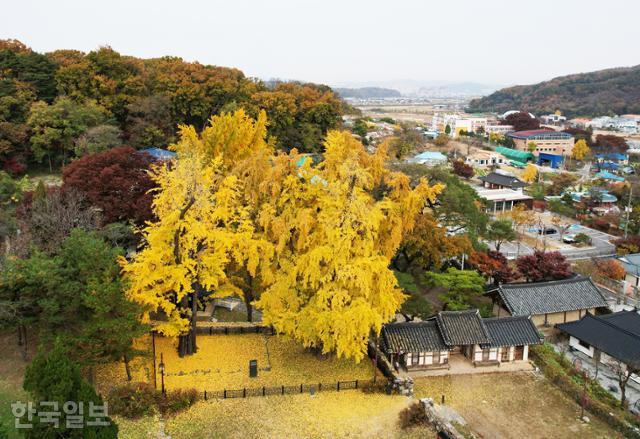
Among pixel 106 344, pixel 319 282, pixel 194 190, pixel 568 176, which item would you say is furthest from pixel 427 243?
pixel 568 176

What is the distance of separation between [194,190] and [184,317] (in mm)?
4689

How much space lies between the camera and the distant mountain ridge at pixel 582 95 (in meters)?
126

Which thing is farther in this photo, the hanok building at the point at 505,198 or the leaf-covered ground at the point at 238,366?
the hanok building at the point at 505,198

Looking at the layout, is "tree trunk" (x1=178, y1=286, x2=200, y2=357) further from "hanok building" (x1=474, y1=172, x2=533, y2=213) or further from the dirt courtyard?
"hanok building" (x1=474, y1=172, x2=533, y2=213)

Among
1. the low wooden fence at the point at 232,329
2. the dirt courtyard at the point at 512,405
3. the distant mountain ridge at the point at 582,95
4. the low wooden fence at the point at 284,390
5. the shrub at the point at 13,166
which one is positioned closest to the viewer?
the dirt courtyard at the point at 512,405

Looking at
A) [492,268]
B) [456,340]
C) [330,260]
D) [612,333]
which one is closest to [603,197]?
[492,268]

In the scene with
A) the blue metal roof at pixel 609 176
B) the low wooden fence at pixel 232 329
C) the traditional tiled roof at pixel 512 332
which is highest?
the blue metal roof at pixel 609 176

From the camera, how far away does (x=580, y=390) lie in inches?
642

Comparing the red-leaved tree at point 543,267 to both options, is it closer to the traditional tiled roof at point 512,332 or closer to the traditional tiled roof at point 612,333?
the traditional tiled roof at point 612,333

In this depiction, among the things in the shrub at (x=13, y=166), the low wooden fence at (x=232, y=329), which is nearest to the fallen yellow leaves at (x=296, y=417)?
the low wooden fence at (x=232, y=329)

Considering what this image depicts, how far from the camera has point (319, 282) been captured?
15.7m

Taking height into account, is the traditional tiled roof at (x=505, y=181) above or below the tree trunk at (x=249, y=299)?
above

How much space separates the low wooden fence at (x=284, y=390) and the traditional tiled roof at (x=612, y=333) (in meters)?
9.95

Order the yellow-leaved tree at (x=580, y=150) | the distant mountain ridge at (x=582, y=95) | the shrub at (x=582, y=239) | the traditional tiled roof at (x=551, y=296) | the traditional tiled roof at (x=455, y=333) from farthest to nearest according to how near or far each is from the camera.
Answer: the distant mountain ridge at (x=582, y=95)
the yellow-leaved tree at (x=580, y=150)
the shrub at (x=582, y=239)
the traditional tiled roof at (x=551, y=296)
the traditional tiled roof at (x=455, y=333)
